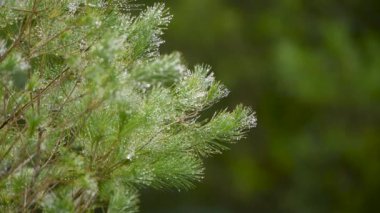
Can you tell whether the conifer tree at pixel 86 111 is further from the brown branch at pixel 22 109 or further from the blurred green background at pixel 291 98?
the blurred green background at pixel 291 98

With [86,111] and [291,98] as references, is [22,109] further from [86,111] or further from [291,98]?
[291,98]

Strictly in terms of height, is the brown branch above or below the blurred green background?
below

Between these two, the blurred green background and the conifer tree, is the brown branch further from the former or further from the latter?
the blurred green background

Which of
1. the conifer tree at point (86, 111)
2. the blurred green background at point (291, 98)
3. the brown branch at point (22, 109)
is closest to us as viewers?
the conifer tree at point (86, 111)

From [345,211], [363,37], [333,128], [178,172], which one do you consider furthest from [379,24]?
[178,172]

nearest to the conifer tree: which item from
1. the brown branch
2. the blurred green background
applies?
the brown branch

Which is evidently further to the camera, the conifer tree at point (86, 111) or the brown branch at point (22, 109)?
the brown branch at point (22, 109)

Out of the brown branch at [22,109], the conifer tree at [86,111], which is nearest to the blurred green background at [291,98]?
the conifer tree at [86,111]
